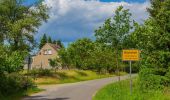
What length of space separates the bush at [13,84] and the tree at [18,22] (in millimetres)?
20869

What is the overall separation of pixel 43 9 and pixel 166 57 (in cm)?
3742

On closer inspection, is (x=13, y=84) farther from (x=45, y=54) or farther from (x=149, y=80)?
(x=45, y=54)

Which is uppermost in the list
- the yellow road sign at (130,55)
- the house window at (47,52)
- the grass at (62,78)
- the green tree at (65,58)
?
the house window at (47,52)

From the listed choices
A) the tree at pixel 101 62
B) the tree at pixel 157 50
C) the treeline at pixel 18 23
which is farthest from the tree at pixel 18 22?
the tree at pixel 157 50

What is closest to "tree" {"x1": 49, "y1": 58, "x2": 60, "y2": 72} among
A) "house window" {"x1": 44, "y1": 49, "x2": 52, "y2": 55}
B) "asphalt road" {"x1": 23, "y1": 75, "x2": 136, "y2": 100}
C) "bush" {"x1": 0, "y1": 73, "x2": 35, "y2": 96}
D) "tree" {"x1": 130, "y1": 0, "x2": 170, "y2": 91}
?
"house window" {"x1": 44, "y1": 49, "x2": 52, "y2": 55}

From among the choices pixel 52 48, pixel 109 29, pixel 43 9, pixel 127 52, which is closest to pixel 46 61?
pixel 52 48

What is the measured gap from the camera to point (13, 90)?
33719mm

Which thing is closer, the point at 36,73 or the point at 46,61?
the point at 36,73

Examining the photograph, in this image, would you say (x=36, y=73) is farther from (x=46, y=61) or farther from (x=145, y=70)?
(x=46, y=61)

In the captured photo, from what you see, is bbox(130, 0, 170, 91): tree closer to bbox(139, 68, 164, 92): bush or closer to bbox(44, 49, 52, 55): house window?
Result: bbox(139, 68, 164, 92): bush

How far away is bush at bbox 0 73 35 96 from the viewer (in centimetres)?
3150

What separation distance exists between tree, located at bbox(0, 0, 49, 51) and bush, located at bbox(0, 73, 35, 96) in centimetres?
2087

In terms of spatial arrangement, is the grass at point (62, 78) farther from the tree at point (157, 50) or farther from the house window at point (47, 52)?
the house window at point (47, 52)

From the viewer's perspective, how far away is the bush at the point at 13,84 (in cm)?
3150
